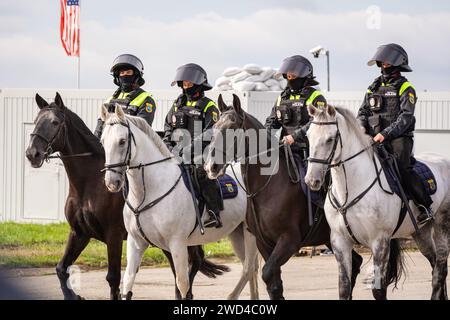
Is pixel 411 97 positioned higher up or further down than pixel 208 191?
higher up

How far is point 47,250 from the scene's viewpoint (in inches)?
619

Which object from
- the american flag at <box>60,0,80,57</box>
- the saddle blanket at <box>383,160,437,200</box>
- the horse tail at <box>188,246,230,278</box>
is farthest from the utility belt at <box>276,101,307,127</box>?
the american flag at <box>60,0,80,57</box>

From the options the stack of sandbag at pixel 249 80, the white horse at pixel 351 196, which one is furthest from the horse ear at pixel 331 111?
the stack of sandbag at pixel 249 80

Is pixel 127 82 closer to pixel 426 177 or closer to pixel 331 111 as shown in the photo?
pixel 331 111

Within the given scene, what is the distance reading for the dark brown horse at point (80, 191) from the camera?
9.95 meters

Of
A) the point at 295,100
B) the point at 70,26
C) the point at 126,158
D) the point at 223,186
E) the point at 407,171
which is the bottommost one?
the point at 223,186

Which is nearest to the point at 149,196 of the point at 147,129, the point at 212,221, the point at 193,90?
the point at 147,129

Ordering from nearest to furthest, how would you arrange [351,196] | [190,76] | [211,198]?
[351,196]
[211,198]
[190,76]

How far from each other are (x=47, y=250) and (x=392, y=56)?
27.1 ft

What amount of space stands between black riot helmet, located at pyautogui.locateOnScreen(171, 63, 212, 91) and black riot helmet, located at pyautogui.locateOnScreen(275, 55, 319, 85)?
90cm

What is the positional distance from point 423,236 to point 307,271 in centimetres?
435

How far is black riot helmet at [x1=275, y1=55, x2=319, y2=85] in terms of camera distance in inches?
393
